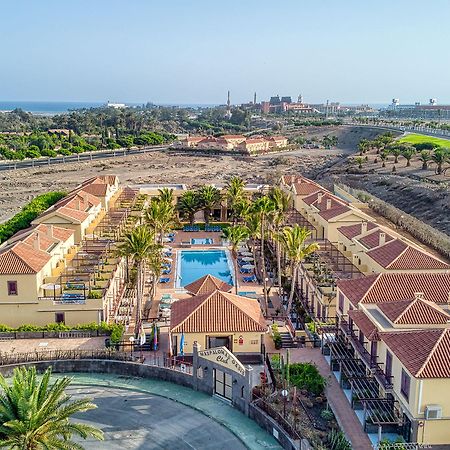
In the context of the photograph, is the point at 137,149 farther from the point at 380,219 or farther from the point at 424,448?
the point at 424,448

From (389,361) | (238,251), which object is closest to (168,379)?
(389,361)

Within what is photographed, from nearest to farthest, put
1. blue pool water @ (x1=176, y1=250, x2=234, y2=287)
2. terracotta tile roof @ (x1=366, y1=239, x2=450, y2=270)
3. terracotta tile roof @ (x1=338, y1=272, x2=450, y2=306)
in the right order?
terracotta tile roof @ (x1=338, y1=272, x2=450, y2=306), terracotta tile roof @ (x1=366, y1=239, x2=450, y2=270), blue pool water @ (x1=176, y1=250, x2=234, y2=287)

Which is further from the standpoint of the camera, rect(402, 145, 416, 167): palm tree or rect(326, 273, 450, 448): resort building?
rect(402, 145, 416, 167): palm tree

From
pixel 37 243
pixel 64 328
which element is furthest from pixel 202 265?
pixel 64 328

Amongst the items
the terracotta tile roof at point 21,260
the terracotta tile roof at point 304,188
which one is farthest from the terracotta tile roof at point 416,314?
the terracotta tile roof at point 304,188

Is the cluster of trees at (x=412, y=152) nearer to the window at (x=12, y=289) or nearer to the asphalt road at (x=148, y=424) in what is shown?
the window at (x=12, y=289)

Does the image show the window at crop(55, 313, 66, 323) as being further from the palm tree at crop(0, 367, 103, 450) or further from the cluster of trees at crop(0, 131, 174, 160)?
the cluster of trees at crop(0, 131, 174, 160)

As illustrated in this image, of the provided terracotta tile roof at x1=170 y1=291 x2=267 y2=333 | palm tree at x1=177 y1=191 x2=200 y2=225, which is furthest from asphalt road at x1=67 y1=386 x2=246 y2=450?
palm tree at x1=177 y1=191 x2=200 y2=225

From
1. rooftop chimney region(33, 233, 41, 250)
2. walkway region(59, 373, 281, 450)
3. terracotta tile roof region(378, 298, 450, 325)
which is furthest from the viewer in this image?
rooftop chimney region(33, 233, 41, 250)
